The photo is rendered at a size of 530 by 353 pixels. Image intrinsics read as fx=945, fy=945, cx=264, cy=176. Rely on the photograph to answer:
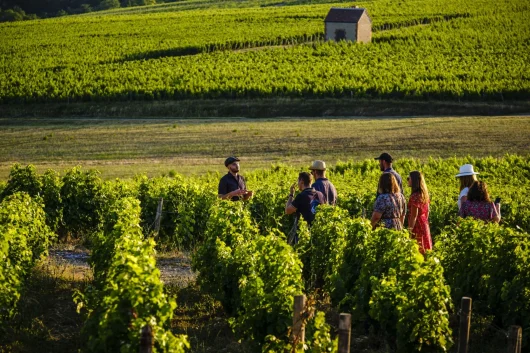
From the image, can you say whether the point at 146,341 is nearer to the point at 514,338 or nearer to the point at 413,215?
the point at 514,338

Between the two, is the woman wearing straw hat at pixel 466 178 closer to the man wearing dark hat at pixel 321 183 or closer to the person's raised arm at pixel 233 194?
the man wearing dark hat at pixel 321 183

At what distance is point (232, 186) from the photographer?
50.6 feet

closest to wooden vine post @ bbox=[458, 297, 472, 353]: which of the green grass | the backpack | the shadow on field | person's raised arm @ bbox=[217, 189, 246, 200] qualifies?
the shadow on field

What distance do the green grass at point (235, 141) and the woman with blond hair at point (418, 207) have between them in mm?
18096

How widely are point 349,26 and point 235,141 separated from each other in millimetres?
32768

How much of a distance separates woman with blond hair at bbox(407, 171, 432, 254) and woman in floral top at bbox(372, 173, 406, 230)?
0.96ft

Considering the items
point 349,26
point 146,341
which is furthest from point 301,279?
point 349,26

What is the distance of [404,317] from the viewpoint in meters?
10.0

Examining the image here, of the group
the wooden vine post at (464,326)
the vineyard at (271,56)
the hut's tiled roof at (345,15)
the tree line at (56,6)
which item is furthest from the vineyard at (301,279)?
the tree line at (56,6)

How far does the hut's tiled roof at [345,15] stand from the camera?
67.5 m

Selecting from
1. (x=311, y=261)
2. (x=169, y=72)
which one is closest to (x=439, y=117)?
(x=169, y=72)

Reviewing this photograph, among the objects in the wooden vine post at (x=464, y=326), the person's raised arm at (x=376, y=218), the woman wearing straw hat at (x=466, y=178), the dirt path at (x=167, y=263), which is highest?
the woman wearing straw hat at (x=466, y=178)

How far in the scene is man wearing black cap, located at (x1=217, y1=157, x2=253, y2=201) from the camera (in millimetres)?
15188

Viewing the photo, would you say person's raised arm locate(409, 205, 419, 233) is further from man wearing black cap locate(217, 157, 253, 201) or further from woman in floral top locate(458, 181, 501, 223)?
man wearing black cap locate(217, 157, 253, 201)
